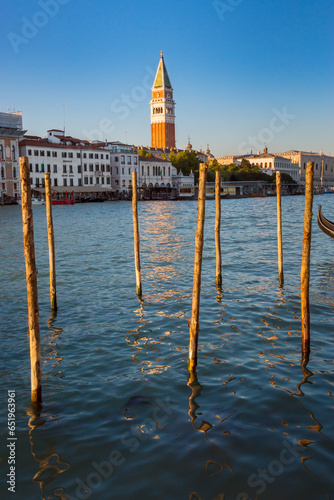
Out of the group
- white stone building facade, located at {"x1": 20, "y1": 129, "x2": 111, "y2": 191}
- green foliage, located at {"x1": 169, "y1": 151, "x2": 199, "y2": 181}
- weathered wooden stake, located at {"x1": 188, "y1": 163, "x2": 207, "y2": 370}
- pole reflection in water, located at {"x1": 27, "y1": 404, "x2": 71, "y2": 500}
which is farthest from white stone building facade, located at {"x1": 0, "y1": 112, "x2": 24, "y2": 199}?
pole reflection in water, located at {"x1": 27, "y1": 404, "x2": 71, "y2": 500}

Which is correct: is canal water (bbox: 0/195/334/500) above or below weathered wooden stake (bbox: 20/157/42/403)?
below

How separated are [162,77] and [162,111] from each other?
7.28 m

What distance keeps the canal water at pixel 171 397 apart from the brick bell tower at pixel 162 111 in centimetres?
9526

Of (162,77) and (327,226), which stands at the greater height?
(162,77)

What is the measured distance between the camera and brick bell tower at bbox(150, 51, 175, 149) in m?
102

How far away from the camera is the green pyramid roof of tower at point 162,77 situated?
10338 cm

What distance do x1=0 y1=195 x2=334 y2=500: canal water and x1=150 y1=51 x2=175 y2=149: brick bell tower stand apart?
95.3m

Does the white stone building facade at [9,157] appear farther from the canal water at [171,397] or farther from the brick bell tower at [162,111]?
the brick bell tower at [162,111]

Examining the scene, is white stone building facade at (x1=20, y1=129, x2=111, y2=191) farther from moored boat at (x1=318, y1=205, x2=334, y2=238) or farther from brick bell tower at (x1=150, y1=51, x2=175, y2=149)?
moored boat at (x1=318, y1=205, x2=334, y2=238)

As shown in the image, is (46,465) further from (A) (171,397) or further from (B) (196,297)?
(B) (196,297)

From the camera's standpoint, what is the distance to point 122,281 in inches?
411

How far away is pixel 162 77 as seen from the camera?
10338 centimetres

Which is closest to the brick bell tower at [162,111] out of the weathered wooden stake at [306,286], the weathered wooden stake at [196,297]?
the weathered wooden stake at [306,286]

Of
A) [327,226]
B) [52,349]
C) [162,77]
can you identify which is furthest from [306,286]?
[162,77]
